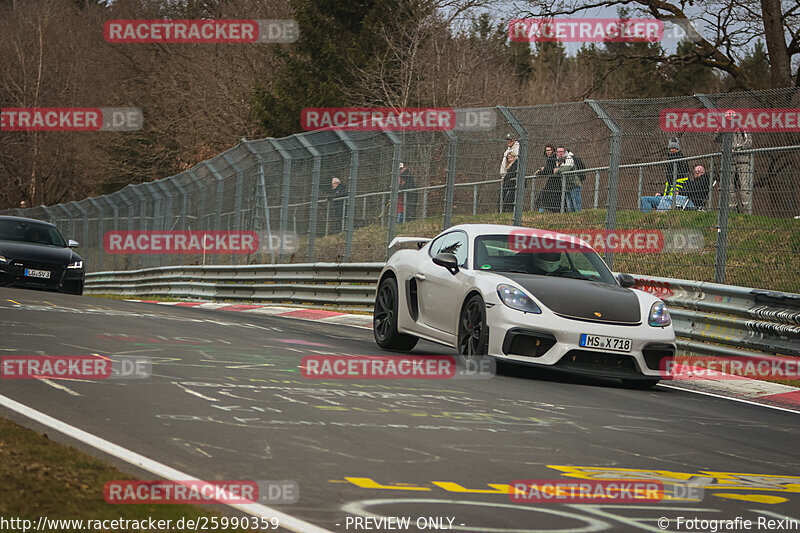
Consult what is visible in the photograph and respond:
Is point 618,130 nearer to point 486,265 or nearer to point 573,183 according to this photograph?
point 573,183

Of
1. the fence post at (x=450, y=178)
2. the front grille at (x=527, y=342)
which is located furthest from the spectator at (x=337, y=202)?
the front grille at (x=527, y=342)

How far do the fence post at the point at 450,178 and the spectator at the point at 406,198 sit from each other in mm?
1232

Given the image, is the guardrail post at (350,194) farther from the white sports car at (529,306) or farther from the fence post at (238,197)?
the white sports car at (529,306)

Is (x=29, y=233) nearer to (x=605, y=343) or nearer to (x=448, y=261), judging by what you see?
(x=448, y=261)

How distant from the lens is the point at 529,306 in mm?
9555

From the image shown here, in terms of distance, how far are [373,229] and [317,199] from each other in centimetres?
196

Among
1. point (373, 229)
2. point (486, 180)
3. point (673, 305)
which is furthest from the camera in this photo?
point (373, 229)

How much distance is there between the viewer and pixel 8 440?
5.10 m

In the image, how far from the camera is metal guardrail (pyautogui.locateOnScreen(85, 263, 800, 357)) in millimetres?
11016

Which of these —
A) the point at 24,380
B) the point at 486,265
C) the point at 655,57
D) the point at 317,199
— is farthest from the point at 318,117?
the point at 24,380

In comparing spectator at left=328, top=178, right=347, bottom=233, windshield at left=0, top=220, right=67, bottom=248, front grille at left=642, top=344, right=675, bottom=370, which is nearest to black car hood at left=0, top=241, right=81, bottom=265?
windshield at left=0, top=220, right=67, bottom=248

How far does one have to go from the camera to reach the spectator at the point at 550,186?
586 inches

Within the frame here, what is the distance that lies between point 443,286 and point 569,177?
4.66 meters

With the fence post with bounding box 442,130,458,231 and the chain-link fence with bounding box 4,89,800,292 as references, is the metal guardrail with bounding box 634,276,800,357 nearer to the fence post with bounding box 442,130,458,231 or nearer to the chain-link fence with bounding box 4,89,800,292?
the chain-link fence with bounding box 4,89,800,292
